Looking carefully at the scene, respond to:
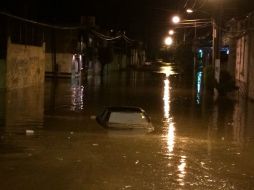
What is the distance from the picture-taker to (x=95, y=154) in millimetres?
14961

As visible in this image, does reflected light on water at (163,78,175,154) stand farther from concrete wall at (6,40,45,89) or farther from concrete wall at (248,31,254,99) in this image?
concrete wall at (6,40,45,89)

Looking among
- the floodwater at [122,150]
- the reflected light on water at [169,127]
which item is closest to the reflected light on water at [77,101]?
the floodwater at [122,150]

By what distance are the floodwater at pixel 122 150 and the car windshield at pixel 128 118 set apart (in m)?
0.81

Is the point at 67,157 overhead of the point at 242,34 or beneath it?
beneath

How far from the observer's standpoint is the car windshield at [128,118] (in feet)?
69.6

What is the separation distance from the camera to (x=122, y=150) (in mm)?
15766

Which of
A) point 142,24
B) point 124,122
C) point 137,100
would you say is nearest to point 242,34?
point 137,100

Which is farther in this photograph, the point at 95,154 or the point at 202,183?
the point at 95,154

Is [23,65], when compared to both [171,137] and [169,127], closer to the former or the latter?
[169,127]

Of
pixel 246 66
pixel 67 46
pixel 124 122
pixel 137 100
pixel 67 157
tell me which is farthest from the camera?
pixel 67 46

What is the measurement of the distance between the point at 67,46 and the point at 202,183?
2092 inches

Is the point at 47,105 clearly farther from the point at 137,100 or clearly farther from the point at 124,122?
the point at 124,122

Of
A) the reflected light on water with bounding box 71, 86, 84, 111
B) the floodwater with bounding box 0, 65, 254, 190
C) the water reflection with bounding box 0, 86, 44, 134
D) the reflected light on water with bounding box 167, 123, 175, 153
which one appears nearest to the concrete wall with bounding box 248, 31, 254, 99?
the floodwater with bounding box 0, 65, 254, 190

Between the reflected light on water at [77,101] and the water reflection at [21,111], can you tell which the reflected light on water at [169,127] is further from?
the water reflection at [21,111]
